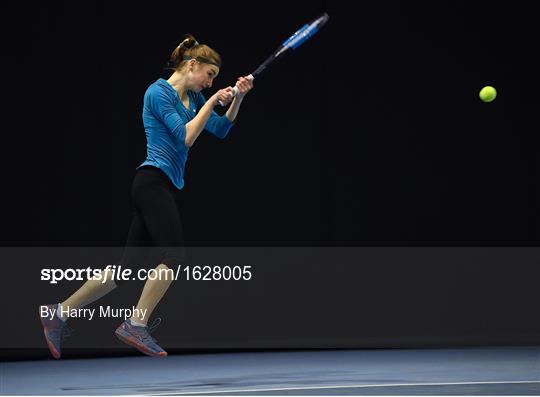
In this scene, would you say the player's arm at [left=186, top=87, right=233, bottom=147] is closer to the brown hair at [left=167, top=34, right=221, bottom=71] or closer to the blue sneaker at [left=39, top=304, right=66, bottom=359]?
the brown hair at [left=167, top=34, right=221, bottom=71]

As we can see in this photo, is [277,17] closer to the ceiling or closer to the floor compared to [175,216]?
closer to the ceiling

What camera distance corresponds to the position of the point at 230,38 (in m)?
7.67

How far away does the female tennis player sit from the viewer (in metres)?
4.25

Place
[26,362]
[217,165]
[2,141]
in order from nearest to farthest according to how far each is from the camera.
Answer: [26,362]
[2,141]
[217,165]

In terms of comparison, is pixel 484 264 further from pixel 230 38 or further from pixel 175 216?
pixel 175 216

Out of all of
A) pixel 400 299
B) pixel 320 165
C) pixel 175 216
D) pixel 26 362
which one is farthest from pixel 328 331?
pixel 175 216

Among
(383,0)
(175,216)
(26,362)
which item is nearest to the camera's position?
(175,216)

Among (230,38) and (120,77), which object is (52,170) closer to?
(120,77)

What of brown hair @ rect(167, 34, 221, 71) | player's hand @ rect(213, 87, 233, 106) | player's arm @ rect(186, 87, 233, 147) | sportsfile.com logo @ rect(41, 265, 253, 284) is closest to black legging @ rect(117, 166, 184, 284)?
player's arm @ rect(186, 87, 233, 147)

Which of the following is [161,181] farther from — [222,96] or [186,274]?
[186,274]

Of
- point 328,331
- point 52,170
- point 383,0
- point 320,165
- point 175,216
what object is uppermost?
point 383,0

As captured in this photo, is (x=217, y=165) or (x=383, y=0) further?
(x=383, y=0)

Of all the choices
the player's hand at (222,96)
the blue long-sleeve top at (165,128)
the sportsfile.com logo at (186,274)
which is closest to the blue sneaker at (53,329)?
the blue long-sleeve top at (165,128)

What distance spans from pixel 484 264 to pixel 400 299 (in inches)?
29.4
